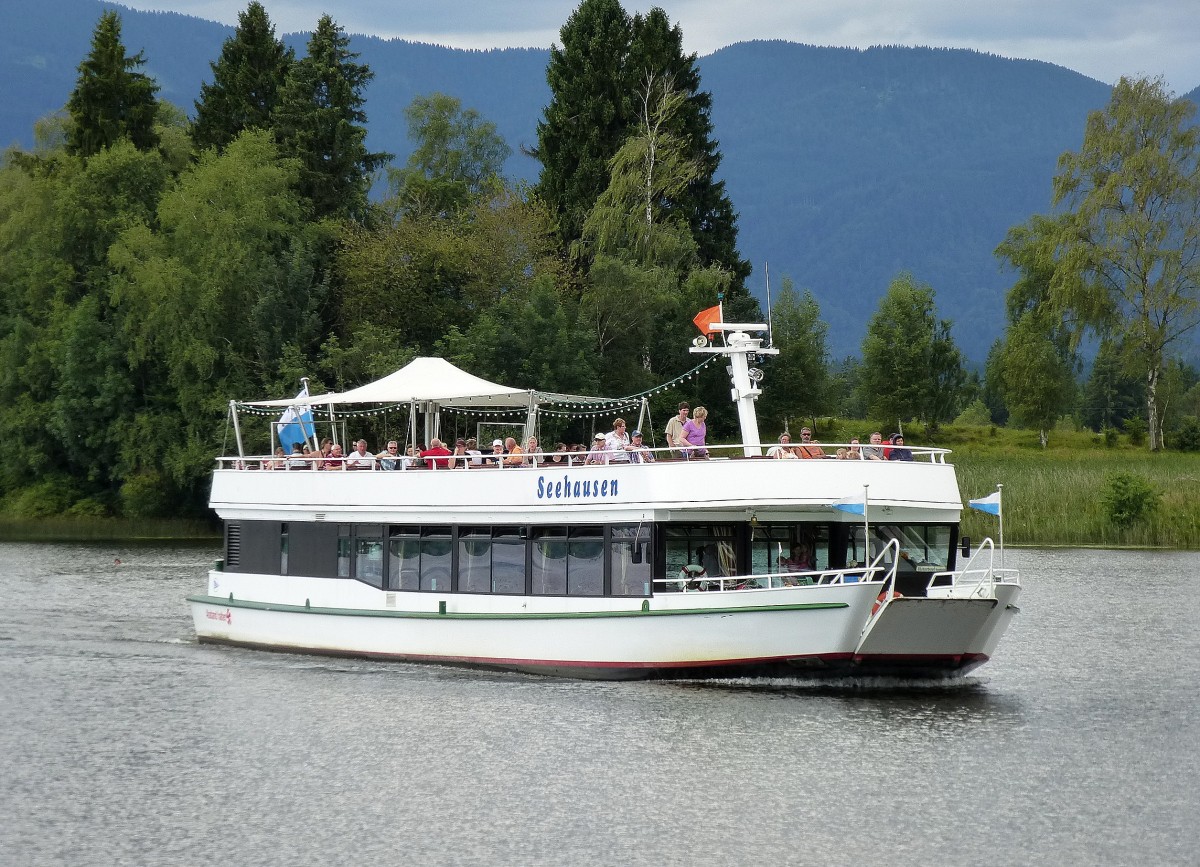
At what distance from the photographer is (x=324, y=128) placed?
68812 millimetres

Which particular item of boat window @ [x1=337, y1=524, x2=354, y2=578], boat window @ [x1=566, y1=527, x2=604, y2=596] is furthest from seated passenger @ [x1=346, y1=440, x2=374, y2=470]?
boat window @ [x1=566, y1=527, x2=604, y2=596]

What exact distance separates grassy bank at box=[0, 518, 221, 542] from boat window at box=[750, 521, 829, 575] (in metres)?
41.2

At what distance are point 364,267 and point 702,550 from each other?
42.0 meters

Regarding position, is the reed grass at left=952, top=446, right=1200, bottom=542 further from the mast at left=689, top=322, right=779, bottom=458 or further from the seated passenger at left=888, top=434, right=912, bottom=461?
the seated passenger at left=888, top=434, right=912, bottom=461

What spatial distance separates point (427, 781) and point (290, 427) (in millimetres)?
12237

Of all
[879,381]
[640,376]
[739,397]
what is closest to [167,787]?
[739,397]

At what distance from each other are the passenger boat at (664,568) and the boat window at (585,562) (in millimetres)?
27

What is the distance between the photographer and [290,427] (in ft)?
97.0

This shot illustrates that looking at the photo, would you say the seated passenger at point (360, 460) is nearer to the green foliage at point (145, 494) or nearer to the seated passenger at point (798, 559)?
the seated passenger at point (798, 559)

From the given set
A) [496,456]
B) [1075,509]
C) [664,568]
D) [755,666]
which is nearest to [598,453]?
[664,568]

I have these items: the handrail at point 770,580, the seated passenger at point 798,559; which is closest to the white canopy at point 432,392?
the handrail at point 770,580

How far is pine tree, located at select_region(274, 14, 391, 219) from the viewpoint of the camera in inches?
2697

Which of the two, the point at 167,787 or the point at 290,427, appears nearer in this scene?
the point at 167,787

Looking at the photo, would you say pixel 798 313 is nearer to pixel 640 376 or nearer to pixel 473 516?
pixel 640 376
